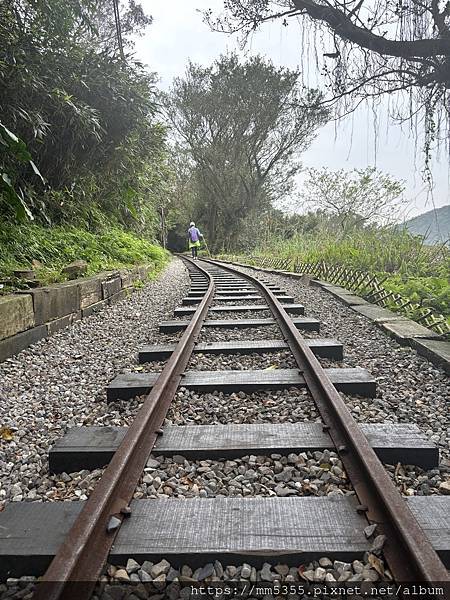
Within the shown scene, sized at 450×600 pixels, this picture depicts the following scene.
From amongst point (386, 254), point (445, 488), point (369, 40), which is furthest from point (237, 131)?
point (445, 488)

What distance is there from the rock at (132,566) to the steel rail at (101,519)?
7 cm

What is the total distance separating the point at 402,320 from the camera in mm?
4312

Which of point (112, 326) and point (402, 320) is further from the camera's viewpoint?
point (112, 326)

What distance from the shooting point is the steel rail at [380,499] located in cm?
114

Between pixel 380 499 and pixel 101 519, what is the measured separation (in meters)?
0.91

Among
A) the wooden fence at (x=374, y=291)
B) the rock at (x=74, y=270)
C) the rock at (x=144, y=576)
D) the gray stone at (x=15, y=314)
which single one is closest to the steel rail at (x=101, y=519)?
the rock at (x=144, y=576)

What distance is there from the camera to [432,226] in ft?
20.9

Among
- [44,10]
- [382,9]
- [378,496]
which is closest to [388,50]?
[382,9]

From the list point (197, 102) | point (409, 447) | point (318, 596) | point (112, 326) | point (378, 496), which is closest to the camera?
point (318, 596)

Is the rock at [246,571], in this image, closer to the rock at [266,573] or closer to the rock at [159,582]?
the rock at [266,573]

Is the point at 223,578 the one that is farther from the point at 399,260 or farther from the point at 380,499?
the point at 399,260

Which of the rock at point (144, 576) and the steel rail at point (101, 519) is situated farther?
the rock at point (144, 576)

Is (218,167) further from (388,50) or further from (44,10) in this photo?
(388,50)

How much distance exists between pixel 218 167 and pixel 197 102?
3.65 metres
